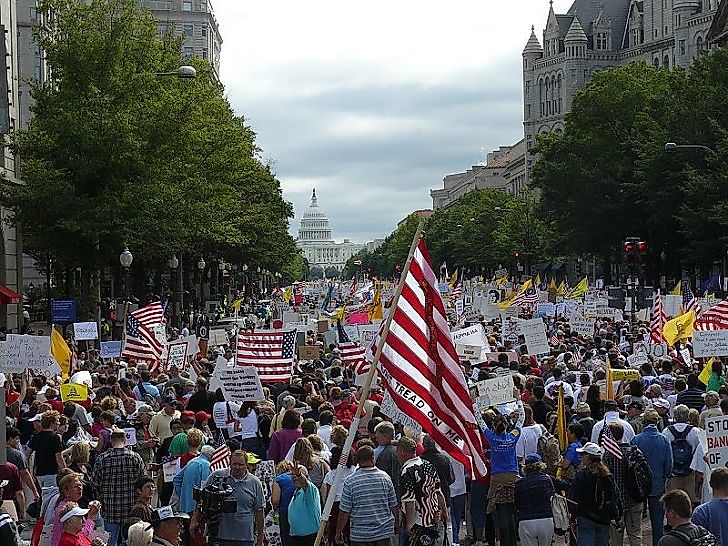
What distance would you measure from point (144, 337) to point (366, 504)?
15762mm

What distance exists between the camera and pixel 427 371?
1070 cm

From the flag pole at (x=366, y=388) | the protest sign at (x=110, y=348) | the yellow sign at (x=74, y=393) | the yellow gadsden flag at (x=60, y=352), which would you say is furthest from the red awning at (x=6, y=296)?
the flag pole at (x=366, y=388)

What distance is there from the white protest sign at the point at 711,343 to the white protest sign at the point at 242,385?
22.2ft

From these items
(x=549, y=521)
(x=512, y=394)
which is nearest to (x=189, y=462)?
(x=549, y=521)

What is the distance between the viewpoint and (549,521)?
1307 cm

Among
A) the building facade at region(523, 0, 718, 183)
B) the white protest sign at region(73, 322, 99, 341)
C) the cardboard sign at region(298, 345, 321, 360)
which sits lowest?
the cardboard sign at region(298, 345, 321, 360)

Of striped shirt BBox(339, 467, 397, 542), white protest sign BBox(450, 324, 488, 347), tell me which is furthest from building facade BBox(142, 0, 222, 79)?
striped shirt BBox(339, 467, 397, 542)

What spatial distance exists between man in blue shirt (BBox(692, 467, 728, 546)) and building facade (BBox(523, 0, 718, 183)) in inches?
5446

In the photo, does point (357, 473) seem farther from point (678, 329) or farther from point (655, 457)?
point (678, 329)

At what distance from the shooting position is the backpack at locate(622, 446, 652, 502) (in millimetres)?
13656

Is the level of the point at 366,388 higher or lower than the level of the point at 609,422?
higher

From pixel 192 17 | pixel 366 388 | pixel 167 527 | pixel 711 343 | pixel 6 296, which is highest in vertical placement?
pixel 192 17

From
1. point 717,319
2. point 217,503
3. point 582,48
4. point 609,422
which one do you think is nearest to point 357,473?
point 217,503

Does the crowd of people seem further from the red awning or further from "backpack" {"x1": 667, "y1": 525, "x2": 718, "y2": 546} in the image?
the red awning
